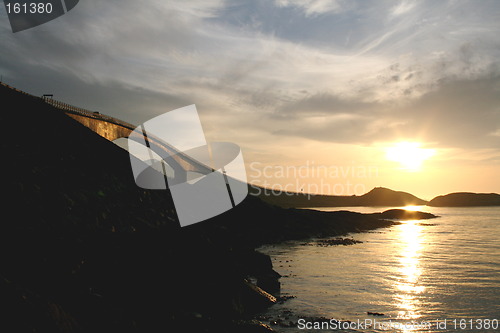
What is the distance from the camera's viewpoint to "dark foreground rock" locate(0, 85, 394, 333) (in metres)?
7.91

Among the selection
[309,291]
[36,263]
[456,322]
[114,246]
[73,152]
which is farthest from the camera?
[309,291]

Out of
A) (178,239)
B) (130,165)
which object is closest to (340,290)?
(178,239)

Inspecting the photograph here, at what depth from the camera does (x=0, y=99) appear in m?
18.2

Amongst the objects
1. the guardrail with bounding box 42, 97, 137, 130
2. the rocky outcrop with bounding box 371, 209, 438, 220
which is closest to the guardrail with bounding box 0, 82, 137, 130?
the guardrail with bounding box 42, 97, 137, 130

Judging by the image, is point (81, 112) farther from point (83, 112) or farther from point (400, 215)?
point (400, 215)

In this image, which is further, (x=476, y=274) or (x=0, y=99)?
(x=476, y=274)

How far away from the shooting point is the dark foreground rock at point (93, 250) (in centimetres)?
791

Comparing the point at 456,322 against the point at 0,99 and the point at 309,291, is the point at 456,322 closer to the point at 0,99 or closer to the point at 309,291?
the point at 309,291

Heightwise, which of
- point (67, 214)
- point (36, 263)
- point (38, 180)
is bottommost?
→ point (36, 263)

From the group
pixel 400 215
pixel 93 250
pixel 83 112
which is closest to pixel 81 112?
pixel 83 112

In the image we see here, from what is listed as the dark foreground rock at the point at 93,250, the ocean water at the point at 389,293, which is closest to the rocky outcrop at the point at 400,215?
the ocean water at the point at 389,293

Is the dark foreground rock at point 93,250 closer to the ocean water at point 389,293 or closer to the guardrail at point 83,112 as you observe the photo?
the ocean water at point 389,293

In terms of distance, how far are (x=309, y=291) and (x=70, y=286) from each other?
587 inches

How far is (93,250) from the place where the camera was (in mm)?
10234
